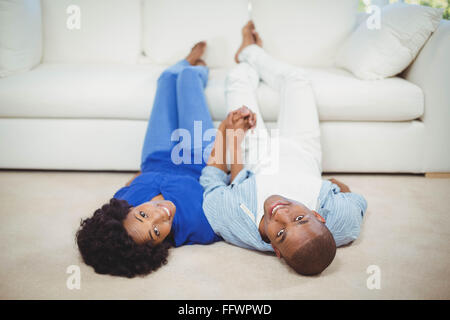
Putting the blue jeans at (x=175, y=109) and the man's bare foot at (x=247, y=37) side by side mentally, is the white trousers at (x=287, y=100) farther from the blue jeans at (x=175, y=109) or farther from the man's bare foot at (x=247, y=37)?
the man's bare foot at (x=247, y=37)

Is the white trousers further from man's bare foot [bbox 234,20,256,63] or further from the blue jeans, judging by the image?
man's bare foot [bbox 234,20,256,63]

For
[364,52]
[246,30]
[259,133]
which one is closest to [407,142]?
[364,52]

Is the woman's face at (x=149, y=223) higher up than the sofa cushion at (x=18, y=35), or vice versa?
the sofa cushion at (x=18, y=35)

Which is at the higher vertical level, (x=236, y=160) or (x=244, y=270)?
(x=236, y=160)

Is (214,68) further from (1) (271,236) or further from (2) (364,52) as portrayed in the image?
(1) (271,236)

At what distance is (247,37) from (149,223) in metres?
1.58

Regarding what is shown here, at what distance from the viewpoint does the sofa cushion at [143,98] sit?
1.97 m

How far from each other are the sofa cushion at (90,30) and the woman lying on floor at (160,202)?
65 centimetres

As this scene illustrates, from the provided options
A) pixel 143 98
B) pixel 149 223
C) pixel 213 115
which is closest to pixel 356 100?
pixel 213 115

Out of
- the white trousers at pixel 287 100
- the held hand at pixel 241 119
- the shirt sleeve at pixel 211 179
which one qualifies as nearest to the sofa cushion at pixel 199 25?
the white trousers at pixel 287 100

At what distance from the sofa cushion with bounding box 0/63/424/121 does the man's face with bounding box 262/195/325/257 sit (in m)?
0.87
